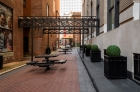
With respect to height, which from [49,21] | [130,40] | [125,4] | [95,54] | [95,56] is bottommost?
[95,56]

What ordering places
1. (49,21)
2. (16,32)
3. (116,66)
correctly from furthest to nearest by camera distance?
(49,21) → (16,32) → (116,66)

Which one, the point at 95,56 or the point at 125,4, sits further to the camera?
the point at 95,56

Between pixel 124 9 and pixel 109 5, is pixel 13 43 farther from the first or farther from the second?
pixel 124 9

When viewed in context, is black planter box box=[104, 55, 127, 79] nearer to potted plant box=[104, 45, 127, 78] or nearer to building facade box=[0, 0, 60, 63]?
potted plant box=[104, 45, 127, 78]

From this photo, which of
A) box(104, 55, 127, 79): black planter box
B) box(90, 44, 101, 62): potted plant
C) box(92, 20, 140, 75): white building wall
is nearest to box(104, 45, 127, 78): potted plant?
box(104, 55, 127, 79): black planter box

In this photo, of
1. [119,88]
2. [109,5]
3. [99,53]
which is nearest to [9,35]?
[99,53]

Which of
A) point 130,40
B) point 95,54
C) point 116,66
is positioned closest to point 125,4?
point 130,40

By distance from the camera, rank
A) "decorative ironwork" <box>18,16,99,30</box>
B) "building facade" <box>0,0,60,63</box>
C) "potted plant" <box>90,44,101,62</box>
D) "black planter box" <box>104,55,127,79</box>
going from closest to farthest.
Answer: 1. "black planter box" <box>104,55,127,79</box>
2. "potted plant" <box>90,44,101,62</box>
3. "building facade" <box>0,0,60,63</box>
4. "decorative ironwork" <box>18,16,99,30</box>

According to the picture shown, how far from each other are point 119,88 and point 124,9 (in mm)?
4204

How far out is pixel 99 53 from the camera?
1302 centimetres

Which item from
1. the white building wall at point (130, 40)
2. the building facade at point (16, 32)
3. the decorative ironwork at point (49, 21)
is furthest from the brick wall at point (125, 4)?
the building facade at point (16, 32)

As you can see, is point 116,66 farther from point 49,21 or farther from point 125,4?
point 49,21

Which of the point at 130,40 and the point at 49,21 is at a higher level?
the point at 49,21

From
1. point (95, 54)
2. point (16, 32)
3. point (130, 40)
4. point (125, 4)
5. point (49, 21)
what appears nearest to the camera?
point (130, 40)
